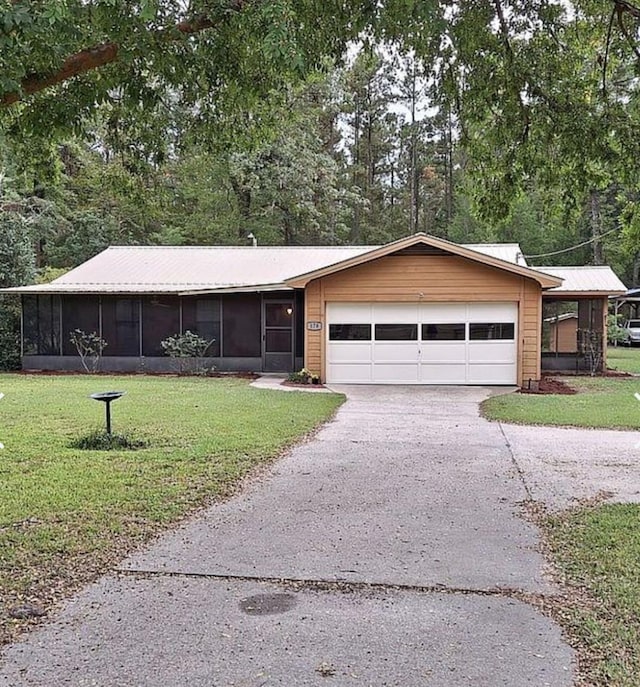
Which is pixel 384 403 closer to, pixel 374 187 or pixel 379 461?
pixel 379 461

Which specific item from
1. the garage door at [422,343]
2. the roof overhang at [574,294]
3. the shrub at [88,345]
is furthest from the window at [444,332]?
the shrub at [88,345]

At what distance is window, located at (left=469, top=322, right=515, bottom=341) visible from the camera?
632 inches

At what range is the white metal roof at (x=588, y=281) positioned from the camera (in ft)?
58.6

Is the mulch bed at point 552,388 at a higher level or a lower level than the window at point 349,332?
lower

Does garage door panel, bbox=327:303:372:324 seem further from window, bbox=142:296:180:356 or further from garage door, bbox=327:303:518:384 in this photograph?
window, bbox=142:296:180:356

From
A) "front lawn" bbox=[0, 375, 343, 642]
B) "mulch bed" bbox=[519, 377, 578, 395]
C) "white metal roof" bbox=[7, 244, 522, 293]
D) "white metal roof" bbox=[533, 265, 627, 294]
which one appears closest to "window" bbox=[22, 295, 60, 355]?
"white metal roof" bbox=[7, 244, 522, 293]

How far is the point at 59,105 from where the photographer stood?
549cm

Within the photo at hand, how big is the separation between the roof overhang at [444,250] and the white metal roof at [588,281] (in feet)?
6.45

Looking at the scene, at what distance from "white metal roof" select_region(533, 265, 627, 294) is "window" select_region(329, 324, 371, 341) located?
507 centimetres

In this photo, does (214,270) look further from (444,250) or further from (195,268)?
(444,250)

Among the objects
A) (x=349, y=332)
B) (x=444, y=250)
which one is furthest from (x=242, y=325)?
(x=444, y=250)

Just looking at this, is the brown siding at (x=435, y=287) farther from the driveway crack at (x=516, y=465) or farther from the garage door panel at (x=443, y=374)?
the driveway crack at (x=516, y=465)

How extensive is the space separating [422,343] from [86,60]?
40.8 ft

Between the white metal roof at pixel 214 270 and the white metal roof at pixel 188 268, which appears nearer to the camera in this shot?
the white metal roof at pixel 214 270
